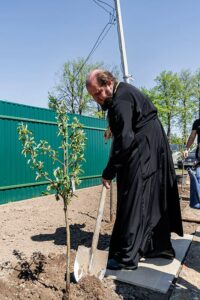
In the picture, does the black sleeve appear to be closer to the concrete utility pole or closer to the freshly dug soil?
the freshly dug soil

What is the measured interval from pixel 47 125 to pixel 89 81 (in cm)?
537

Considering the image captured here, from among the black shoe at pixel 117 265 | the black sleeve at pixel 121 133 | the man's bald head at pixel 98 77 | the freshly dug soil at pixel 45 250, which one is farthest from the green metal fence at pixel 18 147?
the black sleeve at pixel 121 133

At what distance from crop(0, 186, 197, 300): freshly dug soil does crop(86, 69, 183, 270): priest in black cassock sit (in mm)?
443

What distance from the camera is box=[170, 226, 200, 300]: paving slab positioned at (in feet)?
8.66

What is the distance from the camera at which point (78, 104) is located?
1379 inches

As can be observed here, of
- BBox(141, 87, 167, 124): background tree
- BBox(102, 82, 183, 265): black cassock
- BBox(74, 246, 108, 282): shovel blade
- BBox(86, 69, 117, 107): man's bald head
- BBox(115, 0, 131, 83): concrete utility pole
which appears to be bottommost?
BBox(74, 246, 108, 282): shovel blade

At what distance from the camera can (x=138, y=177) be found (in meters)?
2.97

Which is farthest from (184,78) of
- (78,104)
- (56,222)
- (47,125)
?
(56,222)

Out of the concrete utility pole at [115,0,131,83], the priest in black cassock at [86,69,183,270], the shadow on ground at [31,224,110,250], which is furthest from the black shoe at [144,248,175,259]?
the concrete utility pole at [115,0,131,83]

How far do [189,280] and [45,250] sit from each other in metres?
1.72

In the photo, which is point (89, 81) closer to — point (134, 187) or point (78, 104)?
point (134, 187)

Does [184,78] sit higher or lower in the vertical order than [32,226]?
higher

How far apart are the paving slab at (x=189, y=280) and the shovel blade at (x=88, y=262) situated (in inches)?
25.4

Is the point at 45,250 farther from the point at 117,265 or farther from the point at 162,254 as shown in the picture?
the point at 162,254
